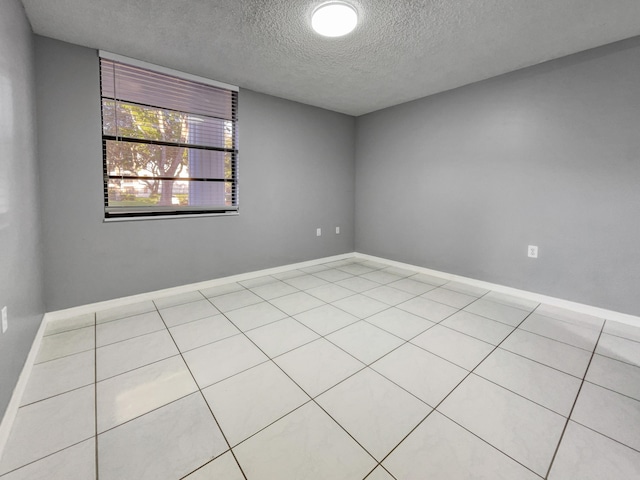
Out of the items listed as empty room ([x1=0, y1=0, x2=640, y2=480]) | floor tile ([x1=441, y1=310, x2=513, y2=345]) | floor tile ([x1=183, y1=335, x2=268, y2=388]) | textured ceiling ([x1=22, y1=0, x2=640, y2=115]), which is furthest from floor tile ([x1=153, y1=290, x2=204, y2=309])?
floor tile ([x1=441, y1=310, x2=513, y2=345])

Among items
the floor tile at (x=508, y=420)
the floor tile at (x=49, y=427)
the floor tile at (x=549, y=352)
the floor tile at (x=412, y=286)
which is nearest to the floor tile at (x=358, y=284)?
the floor tile at (x=412, y=286)

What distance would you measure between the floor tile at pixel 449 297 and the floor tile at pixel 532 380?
3.09 ft

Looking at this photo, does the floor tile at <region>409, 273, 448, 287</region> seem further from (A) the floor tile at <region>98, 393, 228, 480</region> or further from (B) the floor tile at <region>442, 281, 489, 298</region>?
(A) the floor tile at <region>98, 393, 228, 480</region>

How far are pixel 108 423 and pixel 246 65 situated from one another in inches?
122

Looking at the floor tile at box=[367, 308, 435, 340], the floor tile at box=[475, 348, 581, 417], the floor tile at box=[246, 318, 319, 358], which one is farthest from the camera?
the floor tile at box=[367, 308, 435, 340]

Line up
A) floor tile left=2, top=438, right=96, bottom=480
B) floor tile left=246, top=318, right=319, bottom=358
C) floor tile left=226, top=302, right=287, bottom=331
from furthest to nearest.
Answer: floor tile left=226, top=302, right=287, bottom=331 < floor tile left=246, top=318, right=319, bottom=358 < floor tile left=2, top=438, right=96, bottom=480

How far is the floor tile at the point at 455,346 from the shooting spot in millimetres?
1965

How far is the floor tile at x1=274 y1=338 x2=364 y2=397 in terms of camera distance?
171 cm

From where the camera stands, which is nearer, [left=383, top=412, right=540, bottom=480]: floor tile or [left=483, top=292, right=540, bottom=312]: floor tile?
[left=383, top=412, right=540, bottom=480]: floor tile

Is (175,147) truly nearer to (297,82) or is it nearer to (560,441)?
(297,82)

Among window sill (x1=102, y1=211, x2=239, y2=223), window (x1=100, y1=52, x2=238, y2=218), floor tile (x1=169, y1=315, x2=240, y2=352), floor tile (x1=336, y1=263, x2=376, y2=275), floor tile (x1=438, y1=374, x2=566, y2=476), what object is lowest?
floor tile (x1=438, y1=374, x2=566, y2=476)

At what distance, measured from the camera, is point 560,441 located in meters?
1.32

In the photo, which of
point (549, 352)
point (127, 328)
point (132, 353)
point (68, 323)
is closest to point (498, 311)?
point (549, 352)

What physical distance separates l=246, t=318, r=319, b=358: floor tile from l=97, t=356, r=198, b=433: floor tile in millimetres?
536
